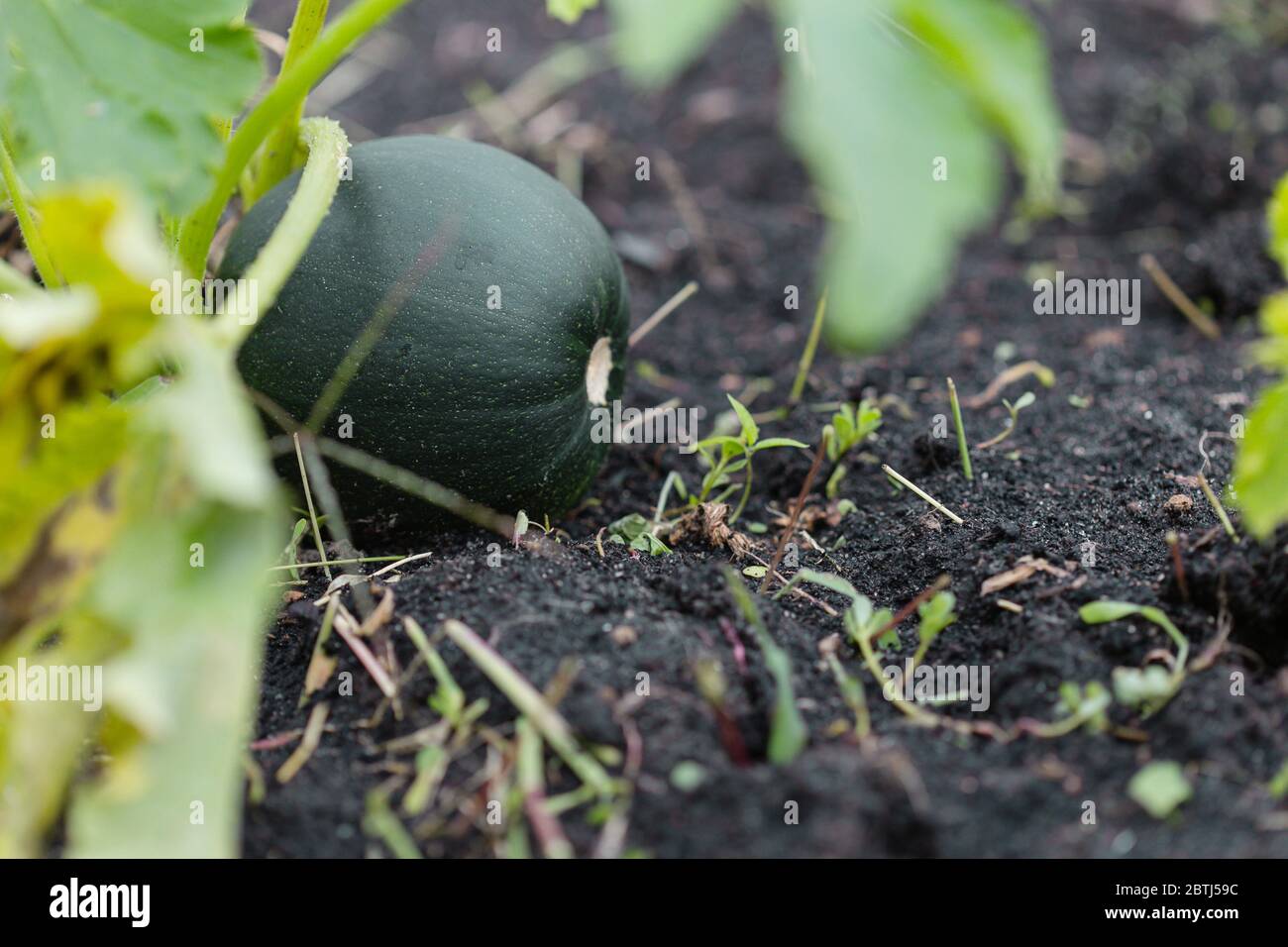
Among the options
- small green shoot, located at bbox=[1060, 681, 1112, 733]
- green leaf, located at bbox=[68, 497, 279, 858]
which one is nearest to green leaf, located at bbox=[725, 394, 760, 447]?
small green shoot, located at bbox=[1060, 681, 1112, 733]

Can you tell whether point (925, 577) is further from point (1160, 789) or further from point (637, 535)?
point (1160, 789)

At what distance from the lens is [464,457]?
7.49ft

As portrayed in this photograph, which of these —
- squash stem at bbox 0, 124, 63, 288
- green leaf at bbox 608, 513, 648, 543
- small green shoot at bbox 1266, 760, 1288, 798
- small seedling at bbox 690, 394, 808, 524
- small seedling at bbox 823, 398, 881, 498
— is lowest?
small green shoot at bbox 1266, 760, 1288, 798

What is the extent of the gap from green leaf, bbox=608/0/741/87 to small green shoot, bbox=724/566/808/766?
82 cm

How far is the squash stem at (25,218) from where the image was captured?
214 centimetres

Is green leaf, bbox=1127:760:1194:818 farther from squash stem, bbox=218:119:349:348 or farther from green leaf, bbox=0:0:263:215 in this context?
green leaf, bbox=0:0:263:215

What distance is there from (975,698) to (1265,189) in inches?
106

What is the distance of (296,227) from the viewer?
6.13ft

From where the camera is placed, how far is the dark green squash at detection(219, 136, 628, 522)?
222 cm

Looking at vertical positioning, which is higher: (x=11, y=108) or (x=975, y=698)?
(x=11, y=108)

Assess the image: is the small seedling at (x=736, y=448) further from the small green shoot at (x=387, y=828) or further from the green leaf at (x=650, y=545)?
the small green shoot at (x=387, y=828)

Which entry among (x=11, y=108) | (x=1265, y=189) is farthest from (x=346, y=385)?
(x=1265, y=189)
